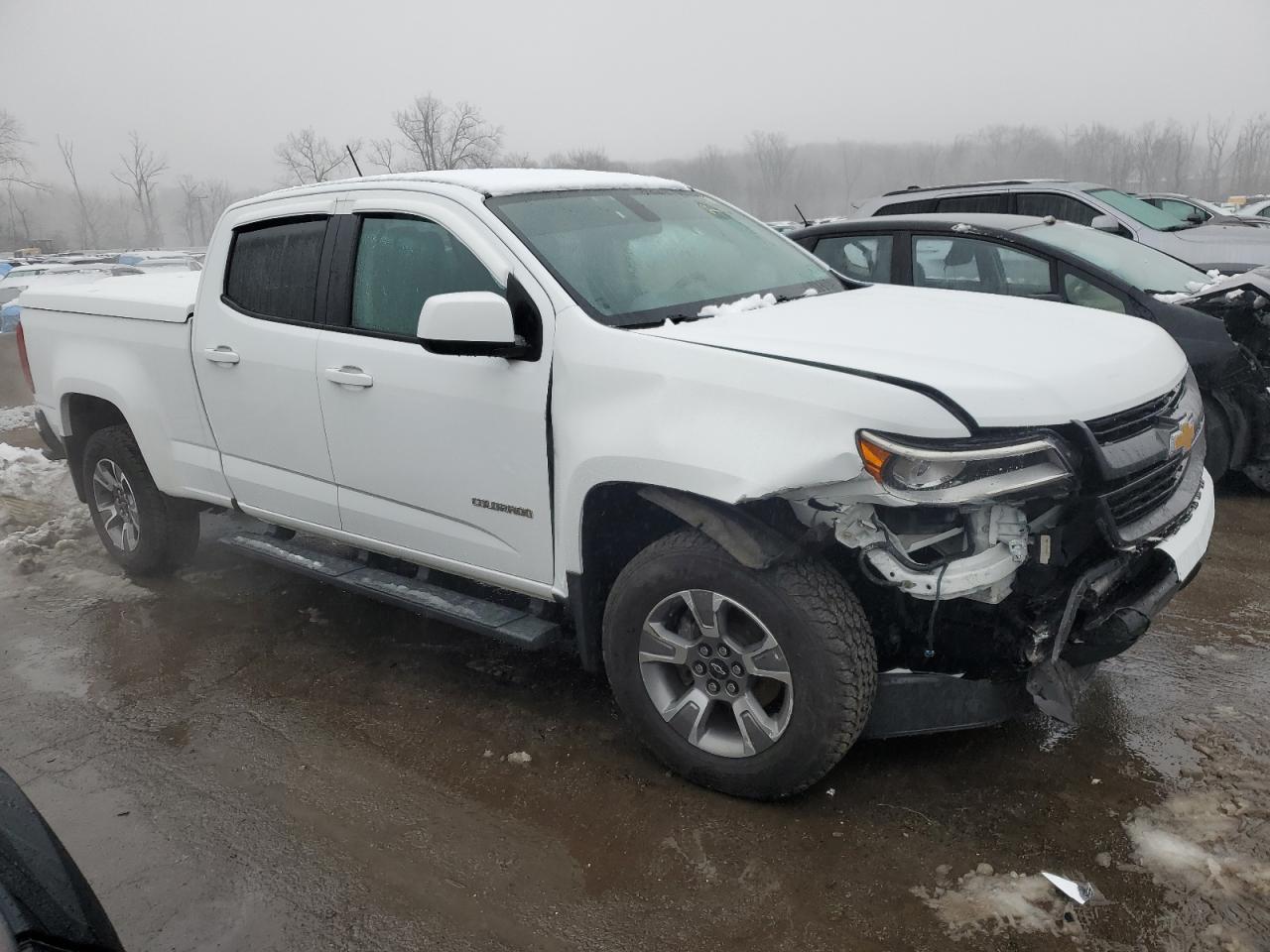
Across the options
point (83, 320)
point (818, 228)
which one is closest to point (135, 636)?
point (83, 320)

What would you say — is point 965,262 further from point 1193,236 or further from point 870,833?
point 1193,236

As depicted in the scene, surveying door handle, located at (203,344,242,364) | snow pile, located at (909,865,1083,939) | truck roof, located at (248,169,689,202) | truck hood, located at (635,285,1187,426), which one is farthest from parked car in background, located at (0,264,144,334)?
snow pile, located at (909,865,1083,939)

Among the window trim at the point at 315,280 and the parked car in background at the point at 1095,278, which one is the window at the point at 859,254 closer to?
the parked car in background at the point at 1095,278

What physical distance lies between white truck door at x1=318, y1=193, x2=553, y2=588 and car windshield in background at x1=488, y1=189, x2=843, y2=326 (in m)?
0.19

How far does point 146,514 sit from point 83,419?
679 mm

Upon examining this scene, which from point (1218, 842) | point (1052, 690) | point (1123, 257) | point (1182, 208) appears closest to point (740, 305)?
point (1052, 690)

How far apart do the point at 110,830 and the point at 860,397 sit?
265 centimetres

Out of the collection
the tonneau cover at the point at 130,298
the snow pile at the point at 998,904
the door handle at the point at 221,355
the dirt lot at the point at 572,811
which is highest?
the tonneau cover at the point at 130,298

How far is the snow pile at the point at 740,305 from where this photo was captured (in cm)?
323

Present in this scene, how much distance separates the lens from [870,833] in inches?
111

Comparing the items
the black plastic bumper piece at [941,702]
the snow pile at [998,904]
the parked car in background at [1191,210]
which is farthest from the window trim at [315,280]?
the parked car in background at [1191,210]

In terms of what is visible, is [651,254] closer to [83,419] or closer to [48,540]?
[83,419]

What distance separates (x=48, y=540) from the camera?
5875 millimetres

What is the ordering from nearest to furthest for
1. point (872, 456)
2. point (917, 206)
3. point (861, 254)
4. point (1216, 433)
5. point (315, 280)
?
1. point (872, 456)
2. point (315, 280)
3. point (1216, 433)
4. point (861, 254)
5. point (917, 206)
